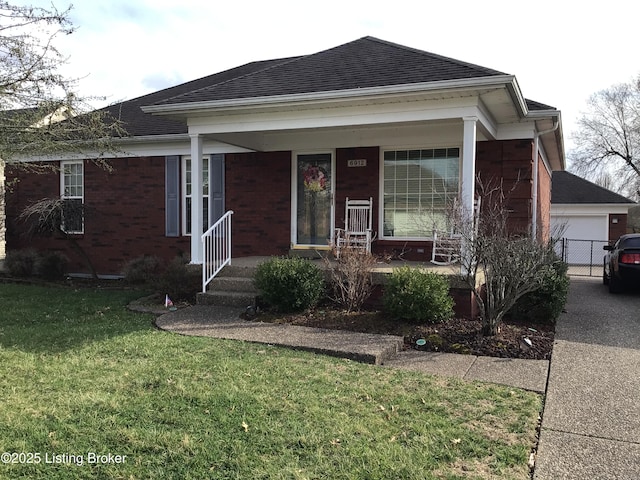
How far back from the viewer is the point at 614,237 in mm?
21172

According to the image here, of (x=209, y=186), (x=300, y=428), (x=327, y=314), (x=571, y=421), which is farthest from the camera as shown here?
(x=209, y=186)

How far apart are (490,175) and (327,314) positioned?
4221 millimetres

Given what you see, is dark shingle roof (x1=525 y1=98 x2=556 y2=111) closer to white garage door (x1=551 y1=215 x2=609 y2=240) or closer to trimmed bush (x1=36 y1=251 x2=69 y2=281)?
trimmed bush (x1=36 y1=251 x2=69 y2=281)

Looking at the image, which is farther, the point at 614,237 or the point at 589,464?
the point at 614,237

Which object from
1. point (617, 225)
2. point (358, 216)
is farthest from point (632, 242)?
point (617, 225)

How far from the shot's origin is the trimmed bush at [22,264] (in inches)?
463

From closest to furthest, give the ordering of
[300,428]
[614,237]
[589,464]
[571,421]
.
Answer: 1. [589,464]
2. [300,428]
3. [571,421]
4. [614,237]

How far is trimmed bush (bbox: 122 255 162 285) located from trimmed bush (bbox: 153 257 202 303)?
7.43ft

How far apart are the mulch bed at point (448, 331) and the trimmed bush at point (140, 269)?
4.45 meters

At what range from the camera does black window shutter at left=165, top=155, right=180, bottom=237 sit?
11547 mm

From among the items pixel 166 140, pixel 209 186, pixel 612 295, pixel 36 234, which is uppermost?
pixel 166 140

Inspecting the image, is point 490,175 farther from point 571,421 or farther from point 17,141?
point 17,141

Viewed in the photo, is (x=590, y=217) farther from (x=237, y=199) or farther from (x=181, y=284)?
(x=181, y=284)

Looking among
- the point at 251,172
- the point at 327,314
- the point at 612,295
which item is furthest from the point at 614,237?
the point at 327,314
